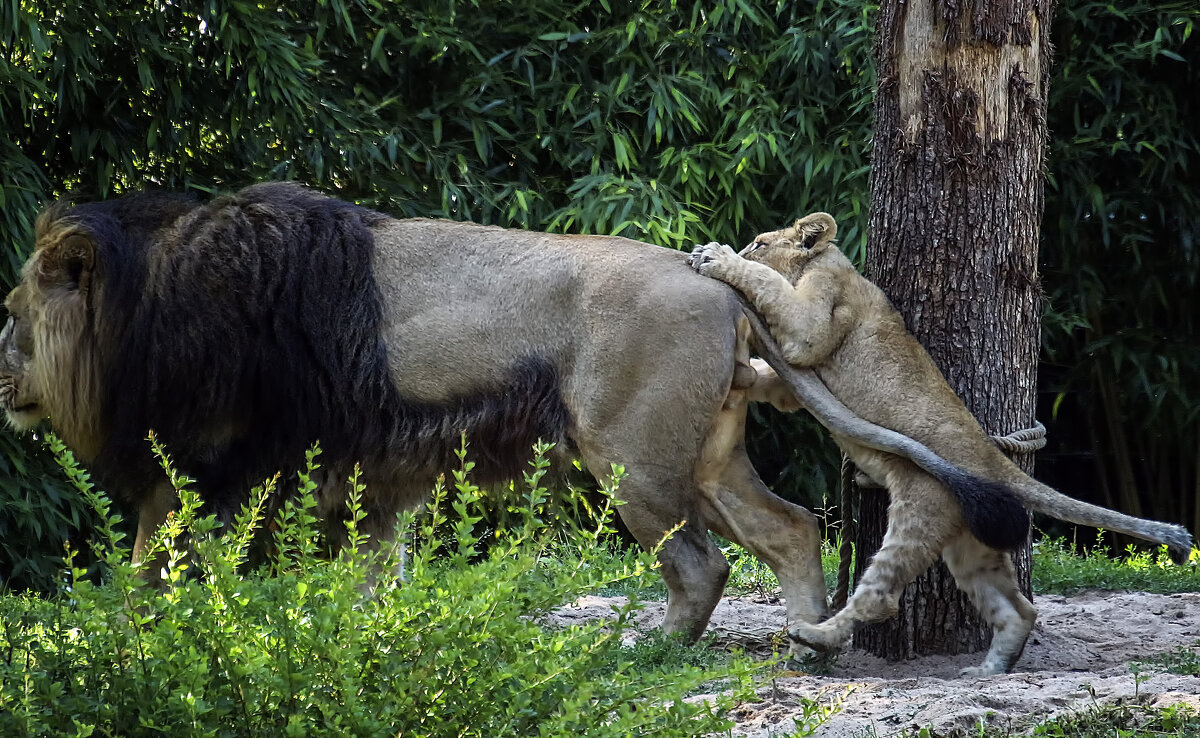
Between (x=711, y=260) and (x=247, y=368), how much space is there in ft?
5.21

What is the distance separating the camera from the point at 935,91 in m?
4.54

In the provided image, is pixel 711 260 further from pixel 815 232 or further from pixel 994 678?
pixel 994 678

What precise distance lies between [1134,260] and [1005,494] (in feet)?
14.5

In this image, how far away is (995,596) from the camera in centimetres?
426

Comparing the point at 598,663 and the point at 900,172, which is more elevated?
the point at 900,172

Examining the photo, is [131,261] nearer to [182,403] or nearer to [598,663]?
[182,403]

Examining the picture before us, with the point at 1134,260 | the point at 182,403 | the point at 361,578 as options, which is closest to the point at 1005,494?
the point at 361,578

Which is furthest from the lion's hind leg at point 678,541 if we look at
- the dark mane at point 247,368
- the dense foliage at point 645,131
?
the dense foliage at point 645,131

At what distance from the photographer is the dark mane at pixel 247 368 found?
4.58 meters

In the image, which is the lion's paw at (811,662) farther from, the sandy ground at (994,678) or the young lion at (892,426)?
the young lion at (892,426)

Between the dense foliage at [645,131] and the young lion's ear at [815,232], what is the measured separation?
2.41 m

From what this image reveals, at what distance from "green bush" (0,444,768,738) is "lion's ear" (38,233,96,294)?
215cm

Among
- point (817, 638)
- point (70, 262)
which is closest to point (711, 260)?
point (817, 638)

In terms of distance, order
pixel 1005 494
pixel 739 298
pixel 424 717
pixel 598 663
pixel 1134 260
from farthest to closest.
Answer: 1. pixel 1134 260
2. pixel 739 298
3. pixel 1005 494
4. pixel 598 663
5. pixel 424 717
